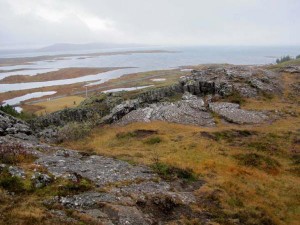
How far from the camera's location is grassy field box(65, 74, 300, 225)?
28742 millimetres

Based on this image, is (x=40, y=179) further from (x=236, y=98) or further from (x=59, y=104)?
(x=59, y=104)

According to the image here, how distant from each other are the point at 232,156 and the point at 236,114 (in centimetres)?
1913

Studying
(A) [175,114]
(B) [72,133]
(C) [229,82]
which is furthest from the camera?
(C) [229,82]

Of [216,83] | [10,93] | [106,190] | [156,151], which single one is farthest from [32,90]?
[106,190]

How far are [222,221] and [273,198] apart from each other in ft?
29.9

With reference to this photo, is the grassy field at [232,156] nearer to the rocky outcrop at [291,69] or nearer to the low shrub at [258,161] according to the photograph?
the low shrub at [258,161]

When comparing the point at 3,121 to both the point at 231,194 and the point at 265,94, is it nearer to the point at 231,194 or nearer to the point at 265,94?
the point at 231,194

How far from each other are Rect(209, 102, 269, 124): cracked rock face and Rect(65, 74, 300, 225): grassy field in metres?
2.37

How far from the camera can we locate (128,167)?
33.6 m

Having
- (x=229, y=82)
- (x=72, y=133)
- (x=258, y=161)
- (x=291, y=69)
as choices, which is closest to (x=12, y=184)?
(x=72, y=133)

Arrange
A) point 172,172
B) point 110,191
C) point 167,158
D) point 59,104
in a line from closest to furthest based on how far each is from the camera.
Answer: point 110,191 < point 172,172 < point 167,158 < point 59,104

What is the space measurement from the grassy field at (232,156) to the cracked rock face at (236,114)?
2370mm

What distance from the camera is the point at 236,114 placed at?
59.4m

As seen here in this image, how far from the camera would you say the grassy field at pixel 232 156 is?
2874 centimetres
